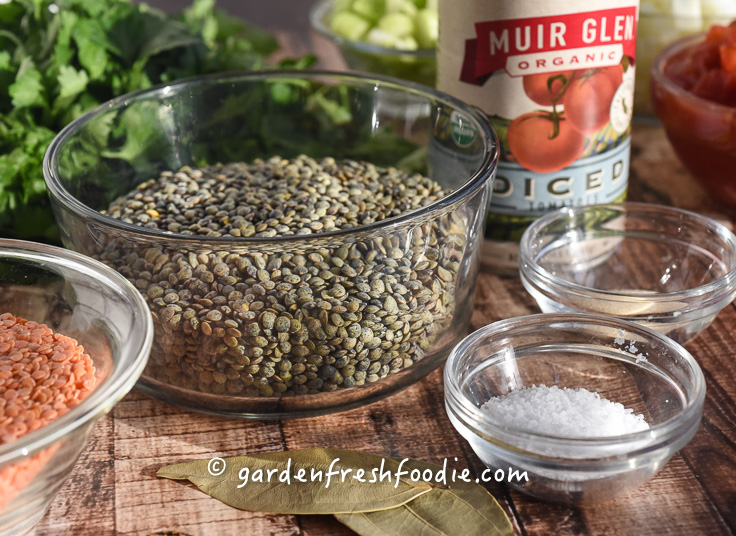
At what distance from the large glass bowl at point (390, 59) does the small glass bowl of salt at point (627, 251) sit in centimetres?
45

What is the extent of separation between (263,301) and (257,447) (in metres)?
0.15

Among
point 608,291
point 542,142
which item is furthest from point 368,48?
point 608,291

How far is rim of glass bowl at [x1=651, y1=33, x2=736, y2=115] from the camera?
3.42ft

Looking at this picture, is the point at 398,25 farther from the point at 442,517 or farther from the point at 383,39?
the point at 442,517

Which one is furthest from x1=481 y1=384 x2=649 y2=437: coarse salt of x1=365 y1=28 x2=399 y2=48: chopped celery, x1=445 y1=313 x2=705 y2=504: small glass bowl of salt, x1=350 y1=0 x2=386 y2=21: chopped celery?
x1=350 y1=0 x2=386 y2=21: chopped celery

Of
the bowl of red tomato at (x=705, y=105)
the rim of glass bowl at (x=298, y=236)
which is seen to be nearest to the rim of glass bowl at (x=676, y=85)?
the bowl of red tomato at (x=705, y=105)

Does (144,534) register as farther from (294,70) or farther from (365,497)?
(294,70)

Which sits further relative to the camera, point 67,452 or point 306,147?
point 306,147

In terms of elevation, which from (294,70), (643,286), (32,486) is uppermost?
(294,70)

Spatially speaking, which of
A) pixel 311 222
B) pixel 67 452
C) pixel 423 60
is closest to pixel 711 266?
pixel 311 222

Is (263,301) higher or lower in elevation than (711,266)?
higher

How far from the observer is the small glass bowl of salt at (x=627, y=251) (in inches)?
37.8

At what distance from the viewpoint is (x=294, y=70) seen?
3.60 ft

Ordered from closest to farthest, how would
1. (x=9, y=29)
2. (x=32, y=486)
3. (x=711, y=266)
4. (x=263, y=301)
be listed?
(x=32, y=486) → (x=263, y=301) → (x=711, y=266) → (x=9, y=29)
